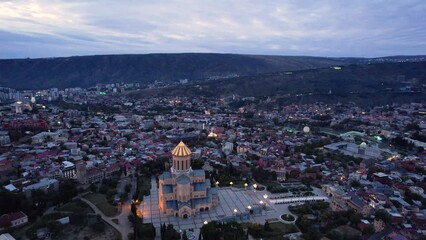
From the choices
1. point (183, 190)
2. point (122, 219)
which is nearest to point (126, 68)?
point (122, 219)

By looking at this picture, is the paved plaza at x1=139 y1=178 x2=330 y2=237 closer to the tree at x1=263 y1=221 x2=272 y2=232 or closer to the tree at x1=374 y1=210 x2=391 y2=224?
the tree at x1=263 y1=221 x2=272 y2=232

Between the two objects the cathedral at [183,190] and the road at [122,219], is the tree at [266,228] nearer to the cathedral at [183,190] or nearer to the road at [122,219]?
the cathedral at [183,190]

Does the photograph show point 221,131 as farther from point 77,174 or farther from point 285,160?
point 77,174

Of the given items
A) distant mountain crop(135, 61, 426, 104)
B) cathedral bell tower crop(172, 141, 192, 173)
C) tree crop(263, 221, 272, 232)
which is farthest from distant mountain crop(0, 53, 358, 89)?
tree crop(263, 221, 272, 232)

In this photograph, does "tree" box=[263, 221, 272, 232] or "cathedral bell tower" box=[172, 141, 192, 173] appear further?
"cathedral bell tower" box=[172, 141, 192, 173]

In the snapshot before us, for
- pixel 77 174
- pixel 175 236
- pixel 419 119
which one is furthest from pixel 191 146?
pixel 419 119

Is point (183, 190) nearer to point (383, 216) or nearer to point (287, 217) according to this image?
point (287, 217)
